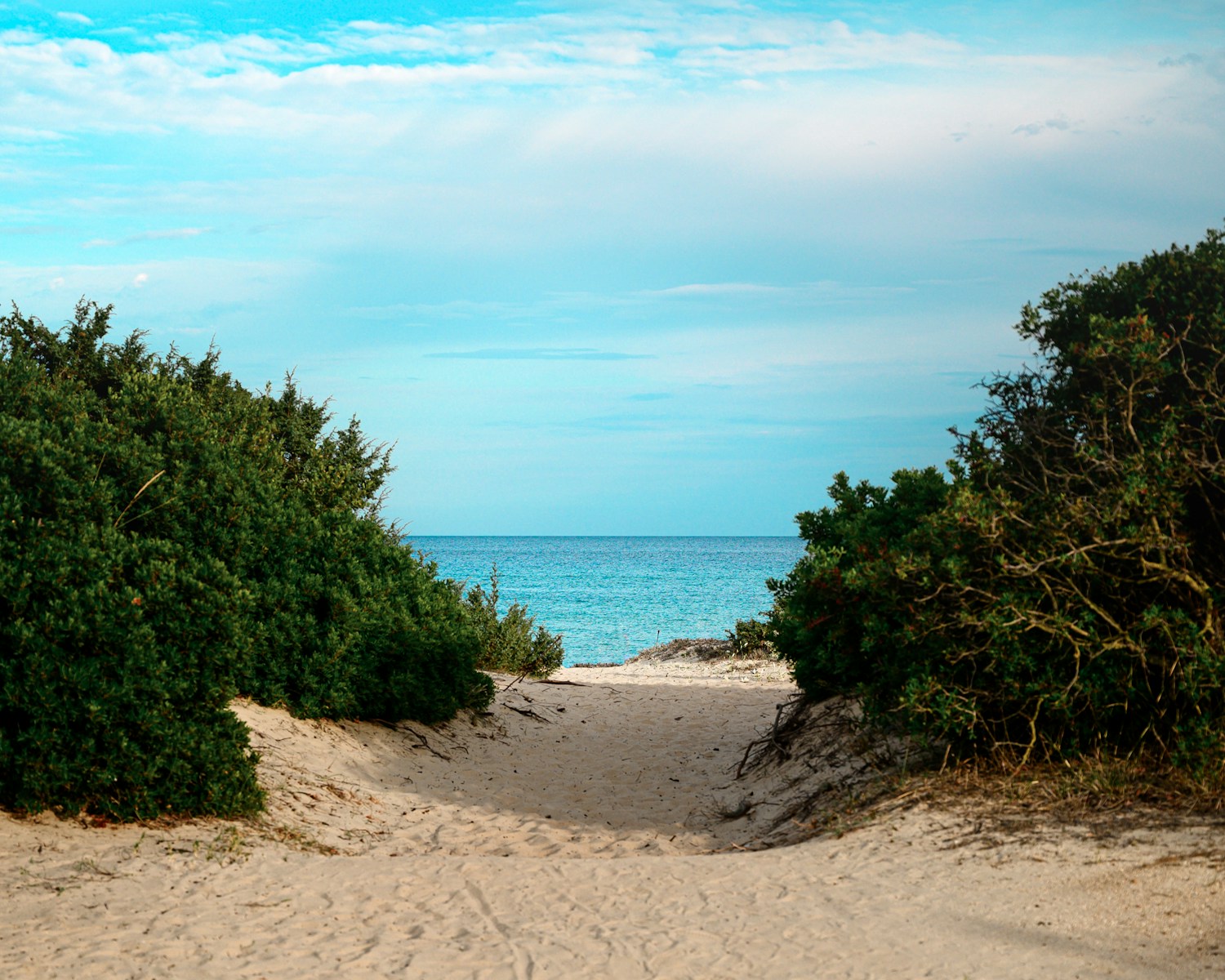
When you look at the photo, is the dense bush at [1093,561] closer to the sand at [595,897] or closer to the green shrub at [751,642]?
the sand at [595,897]

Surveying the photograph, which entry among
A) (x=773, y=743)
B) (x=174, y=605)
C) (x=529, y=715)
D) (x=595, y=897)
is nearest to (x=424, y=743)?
(x=529, y=715)

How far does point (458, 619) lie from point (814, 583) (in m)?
5.81

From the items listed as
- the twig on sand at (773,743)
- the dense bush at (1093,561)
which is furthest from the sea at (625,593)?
the dense bush at (1093,561)

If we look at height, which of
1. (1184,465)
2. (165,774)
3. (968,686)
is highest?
(1184,465)

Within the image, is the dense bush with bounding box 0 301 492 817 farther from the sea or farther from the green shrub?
the green shrub

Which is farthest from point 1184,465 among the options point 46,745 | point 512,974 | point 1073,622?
point 46,745

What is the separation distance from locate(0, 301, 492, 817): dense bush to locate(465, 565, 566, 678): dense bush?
3.39 meters

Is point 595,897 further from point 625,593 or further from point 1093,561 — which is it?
point 625,593

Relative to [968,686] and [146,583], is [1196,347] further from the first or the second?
[146,583]

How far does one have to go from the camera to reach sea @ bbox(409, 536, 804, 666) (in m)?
34.0

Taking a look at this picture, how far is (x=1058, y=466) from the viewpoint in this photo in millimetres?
8211

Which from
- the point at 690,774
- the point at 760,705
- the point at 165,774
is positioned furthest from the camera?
the point at 760,705

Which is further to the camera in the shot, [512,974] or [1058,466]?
[1058,466]

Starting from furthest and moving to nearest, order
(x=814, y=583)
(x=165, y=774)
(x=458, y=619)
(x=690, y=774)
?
(x=458, y=619), (x=690, y=774), (x=814, y=583), (x=165, y=774)
